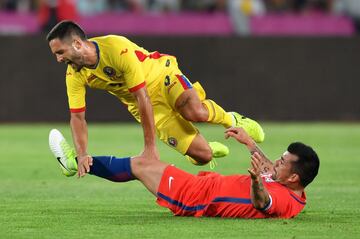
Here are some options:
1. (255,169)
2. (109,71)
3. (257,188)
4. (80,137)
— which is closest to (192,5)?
(80,137)

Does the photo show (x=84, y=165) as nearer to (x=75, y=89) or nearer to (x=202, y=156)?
(x=75, y=89)

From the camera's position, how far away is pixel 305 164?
9.79 meters

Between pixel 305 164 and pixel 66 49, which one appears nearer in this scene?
pixel 305 164

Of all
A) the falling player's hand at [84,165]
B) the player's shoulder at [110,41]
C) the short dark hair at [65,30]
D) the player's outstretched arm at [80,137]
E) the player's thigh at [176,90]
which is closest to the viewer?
the falling player's hand at [84,165]

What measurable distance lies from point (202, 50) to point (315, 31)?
13.1 ft

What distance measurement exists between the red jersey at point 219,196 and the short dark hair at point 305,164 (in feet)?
0.59

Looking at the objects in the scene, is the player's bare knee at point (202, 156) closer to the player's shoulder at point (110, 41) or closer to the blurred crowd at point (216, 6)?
the player's shoulder at point (110, 41)

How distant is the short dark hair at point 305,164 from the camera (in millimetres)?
9781

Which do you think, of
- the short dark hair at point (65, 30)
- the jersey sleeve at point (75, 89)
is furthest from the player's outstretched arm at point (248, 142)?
the jersey sleeve at point (75, 89)

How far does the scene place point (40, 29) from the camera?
24.4 m

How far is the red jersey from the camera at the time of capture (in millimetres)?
9789

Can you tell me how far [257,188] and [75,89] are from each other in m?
2.68

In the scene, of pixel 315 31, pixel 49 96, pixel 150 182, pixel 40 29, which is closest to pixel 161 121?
pixel 150 182

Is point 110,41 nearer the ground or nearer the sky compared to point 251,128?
nearer the sky
